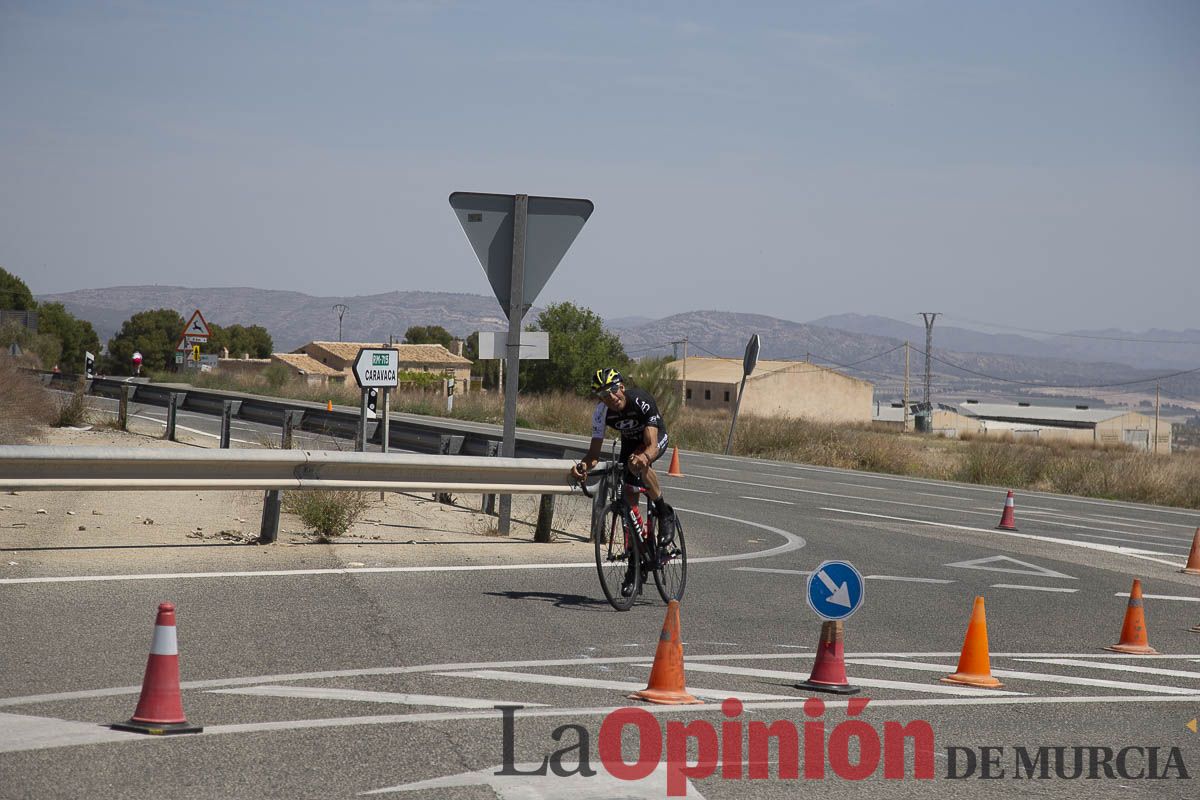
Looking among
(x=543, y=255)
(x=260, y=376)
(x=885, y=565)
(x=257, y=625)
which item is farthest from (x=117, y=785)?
(x=260, y=376)

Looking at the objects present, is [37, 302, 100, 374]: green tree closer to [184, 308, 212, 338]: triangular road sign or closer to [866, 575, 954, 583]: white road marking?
[184, 308, 212, 338]: triangular road sign

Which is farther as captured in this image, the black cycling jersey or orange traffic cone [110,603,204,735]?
the black cycling jersey

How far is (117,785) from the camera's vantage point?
17.2 ft

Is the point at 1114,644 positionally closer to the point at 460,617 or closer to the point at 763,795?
the point at 460,617

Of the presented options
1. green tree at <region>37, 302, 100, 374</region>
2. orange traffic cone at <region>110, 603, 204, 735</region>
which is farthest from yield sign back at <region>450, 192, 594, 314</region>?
green tree at <region>37, 302, 100, 374</region>

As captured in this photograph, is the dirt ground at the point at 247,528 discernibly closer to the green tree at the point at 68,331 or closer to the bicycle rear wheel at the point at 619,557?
the bicycle rear wheel at the point at 619,557

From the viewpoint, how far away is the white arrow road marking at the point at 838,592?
7.86 metres

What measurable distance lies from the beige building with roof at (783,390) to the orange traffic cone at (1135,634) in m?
96.0

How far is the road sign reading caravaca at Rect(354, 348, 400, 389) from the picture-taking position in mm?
16625

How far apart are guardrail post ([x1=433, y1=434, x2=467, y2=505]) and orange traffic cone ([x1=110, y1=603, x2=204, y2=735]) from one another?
35.8 feet

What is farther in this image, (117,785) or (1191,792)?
(1191,792)

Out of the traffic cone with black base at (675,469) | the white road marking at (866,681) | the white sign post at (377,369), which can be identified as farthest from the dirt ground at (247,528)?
the traffic cone with black base at (675,469)

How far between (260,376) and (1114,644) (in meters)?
51.9

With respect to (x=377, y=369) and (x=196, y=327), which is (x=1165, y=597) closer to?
(x=377, y=369)
